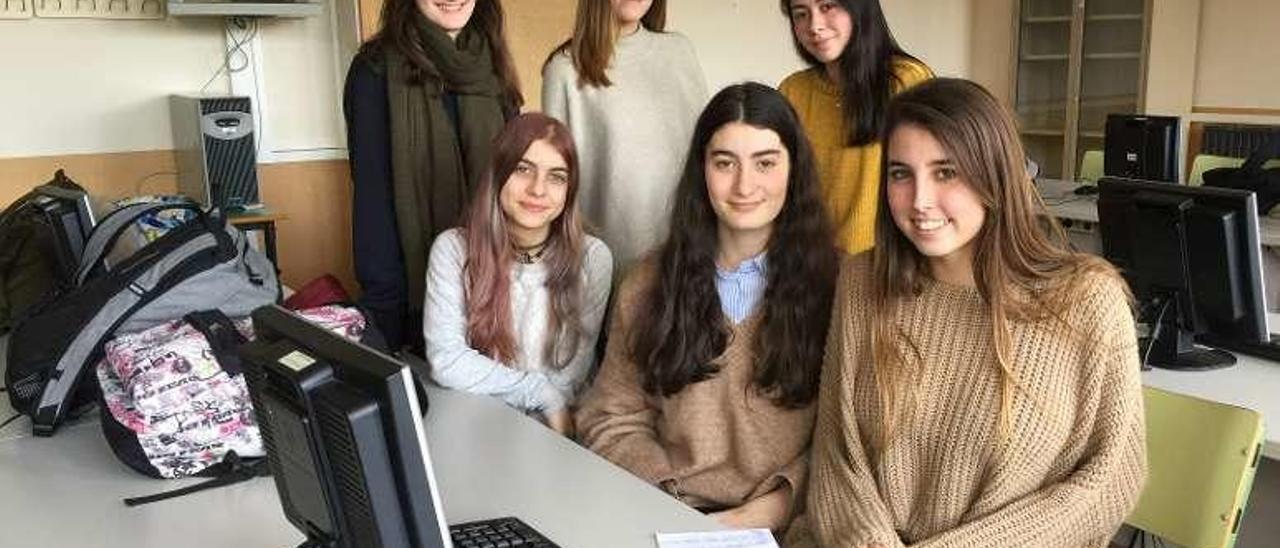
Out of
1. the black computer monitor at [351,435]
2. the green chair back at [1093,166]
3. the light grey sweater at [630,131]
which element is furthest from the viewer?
the green chair back at [1093,166]

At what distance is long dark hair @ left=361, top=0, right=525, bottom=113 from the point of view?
221 cm

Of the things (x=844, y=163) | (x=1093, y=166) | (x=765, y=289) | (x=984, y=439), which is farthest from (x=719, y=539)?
(x=1093, y=166)

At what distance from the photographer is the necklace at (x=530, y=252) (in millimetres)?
2078

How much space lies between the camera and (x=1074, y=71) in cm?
638

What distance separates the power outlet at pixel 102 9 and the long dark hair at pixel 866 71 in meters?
3.55

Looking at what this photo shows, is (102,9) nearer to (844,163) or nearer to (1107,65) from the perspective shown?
(844,163)

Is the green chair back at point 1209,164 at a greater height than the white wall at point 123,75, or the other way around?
the white wall at point 123,75

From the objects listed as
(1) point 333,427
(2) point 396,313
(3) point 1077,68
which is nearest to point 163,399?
(2) point 396,313

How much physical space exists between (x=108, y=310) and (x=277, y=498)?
0.52 meters

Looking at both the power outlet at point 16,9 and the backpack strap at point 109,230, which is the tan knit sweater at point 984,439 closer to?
the backpack strap at point 109,230

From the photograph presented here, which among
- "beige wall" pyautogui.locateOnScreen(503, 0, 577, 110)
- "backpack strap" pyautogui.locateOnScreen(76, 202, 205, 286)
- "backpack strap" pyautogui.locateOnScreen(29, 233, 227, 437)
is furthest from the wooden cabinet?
"backpack strap" pyautogui.locateOnScreen(29, 233, 227, 437)

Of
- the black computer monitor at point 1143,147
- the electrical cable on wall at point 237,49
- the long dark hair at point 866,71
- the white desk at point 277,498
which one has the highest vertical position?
the electrical cable on wall at point 237,49

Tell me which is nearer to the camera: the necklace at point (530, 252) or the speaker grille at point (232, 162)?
the necklace at point (530, 252)

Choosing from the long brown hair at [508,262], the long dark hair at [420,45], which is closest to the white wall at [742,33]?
the long dark hair at [420,45]
